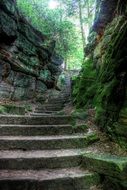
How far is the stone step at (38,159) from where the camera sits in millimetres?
4984

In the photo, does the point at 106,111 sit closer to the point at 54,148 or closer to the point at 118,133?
the point at 118,133

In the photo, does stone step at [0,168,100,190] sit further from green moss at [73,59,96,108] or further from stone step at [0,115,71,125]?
green moss at [73,59,96,108]

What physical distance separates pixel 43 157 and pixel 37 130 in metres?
1.49

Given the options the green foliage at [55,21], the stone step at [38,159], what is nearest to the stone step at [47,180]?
the stone step at [38,159]

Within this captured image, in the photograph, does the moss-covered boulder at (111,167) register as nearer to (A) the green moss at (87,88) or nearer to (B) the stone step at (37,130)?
(B) the stone step at (37,130)

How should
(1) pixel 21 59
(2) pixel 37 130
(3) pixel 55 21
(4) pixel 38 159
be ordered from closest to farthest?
1. (4) pixel 38 159
2. (2) pixel 37 130
3. (1) pixel 21 59
4. (3) pixel 55 21

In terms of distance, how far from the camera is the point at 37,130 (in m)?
6.59

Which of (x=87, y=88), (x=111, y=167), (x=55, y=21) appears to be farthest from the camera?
(x=55, y=21)

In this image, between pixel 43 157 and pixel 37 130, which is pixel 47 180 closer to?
pixel 43 157

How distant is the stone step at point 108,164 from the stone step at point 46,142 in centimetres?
76

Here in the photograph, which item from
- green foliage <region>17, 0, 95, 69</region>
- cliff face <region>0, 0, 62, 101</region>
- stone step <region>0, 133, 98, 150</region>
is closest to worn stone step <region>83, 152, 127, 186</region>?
stone step <region>0, 133, 98, 150</region>

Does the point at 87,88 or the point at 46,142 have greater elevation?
the point at 87,88

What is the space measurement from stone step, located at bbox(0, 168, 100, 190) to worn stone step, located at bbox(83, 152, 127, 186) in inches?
7.5

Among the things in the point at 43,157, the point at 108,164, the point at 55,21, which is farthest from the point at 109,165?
the point at 55,21
